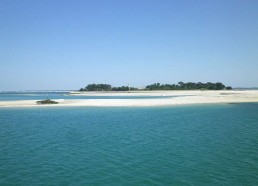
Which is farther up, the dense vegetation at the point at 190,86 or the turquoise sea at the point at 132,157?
the dense vegetation at the point at 190,86

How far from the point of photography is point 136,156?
50.9 feet

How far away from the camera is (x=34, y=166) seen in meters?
14.0

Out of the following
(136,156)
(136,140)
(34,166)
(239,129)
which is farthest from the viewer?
(239,129)

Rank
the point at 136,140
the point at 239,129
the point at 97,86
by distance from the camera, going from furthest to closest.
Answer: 1. the point at 97,86
2. the point at 239,129
3. the point at 136,140

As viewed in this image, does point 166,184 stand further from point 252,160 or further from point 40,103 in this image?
point 40,103

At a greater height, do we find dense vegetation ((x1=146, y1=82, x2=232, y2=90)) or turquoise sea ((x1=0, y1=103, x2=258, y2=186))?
dense vegetation ((x1=146, y1=82, x2=232, y2=90))

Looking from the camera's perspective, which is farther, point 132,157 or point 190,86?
point 190,86

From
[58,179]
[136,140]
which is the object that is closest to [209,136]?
[136,140]

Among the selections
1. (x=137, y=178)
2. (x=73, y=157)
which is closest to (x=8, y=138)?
(x=73, y=157)

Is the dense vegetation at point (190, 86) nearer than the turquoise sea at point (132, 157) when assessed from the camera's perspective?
No

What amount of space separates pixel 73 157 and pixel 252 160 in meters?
9.76

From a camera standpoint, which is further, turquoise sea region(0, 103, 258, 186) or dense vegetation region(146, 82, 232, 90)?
dense vegetation region(146, 82, 232, 90)

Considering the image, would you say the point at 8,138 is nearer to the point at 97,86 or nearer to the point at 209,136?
the point at 209,136

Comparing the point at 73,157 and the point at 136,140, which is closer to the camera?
the point at 73,157
